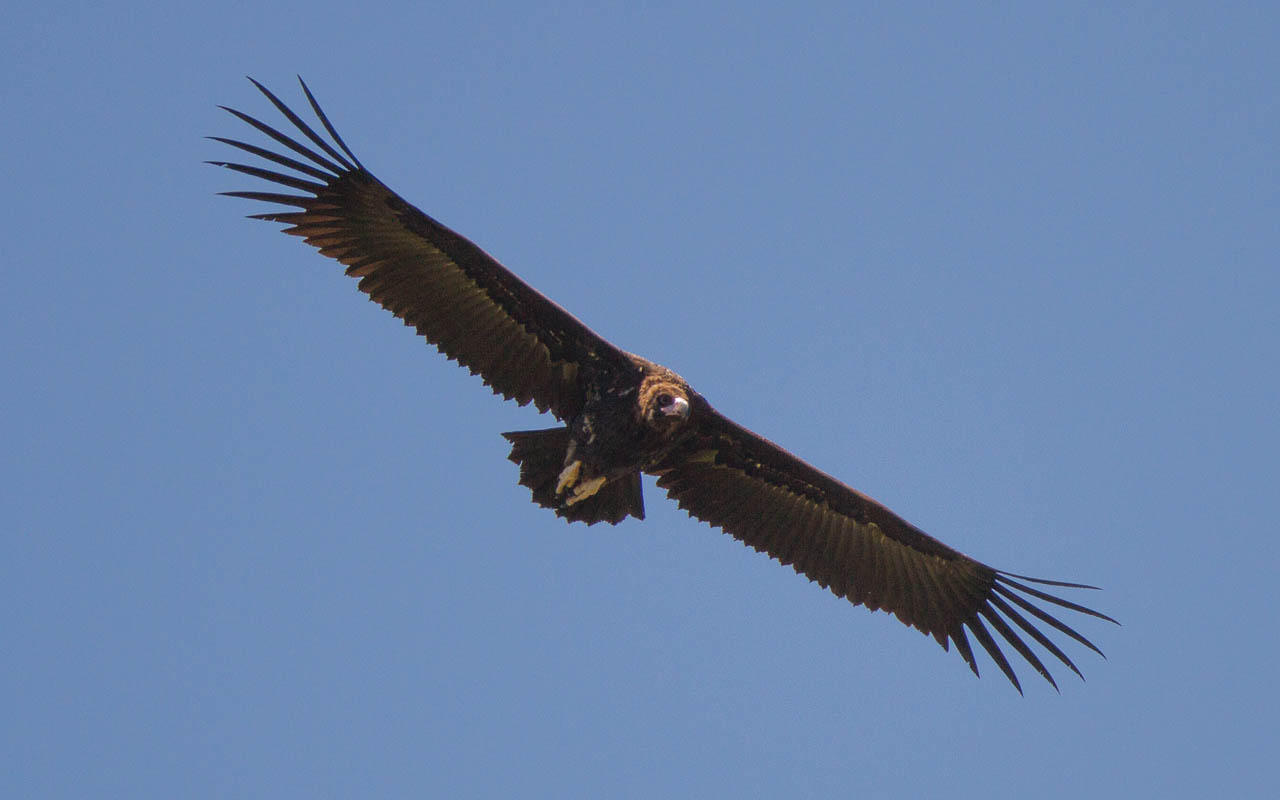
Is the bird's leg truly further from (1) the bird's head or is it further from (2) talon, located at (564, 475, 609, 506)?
(1) the bird's head

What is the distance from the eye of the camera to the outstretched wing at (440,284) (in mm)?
11750

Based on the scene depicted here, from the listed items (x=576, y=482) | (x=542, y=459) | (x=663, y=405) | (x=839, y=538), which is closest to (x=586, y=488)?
(x=576, y=482)

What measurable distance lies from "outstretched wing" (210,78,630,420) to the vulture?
11 millimetres

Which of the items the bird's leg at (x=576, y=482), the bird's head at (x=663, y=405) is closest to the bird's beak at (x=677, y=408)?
the bird's head at (x=663, y=405)

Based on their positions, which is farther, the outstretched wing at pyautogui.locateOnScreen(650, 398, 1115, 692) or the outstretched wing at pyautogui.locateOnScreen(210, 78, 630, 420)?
the outstretched wing at pyautogui.locateOnScreen(650, 398, 1115, 692)

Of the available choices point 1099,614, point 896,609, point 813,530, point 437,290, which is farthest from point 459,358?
point 1099,614

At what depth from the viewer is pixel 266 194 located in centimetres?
1162

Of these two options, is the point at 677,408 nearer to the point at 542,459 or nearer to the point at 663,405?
the point at 663,405

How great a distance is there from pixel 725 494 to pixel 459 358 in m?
2.57

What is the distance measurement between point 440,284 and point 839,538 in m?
4.05

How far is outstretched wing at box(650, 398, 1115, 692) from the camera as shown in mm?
13180

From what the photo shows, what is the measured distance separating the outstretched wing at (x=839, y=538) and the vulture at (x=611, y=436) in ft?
0.04

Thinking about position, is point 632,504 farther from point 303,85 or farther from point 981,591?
point 303,85

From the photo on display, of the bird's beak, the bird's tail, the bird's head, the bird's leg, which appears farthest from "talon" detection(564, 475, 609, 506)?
the bird's beak
